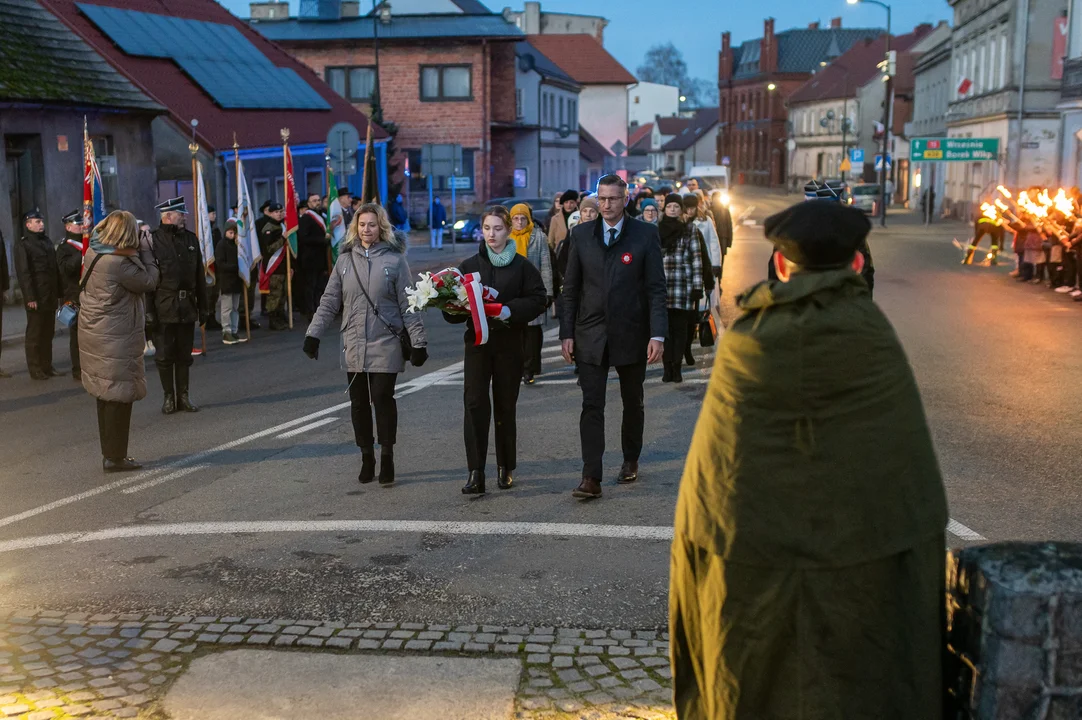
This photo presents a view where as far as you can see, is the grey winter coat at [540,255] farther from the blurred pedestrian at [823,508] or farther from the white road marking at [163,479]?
the blurred pedestrian at [823,508]

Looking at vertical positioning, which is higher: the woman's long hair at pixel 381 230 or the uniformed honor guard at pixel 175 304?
the woman's long hair at pixel 381 230

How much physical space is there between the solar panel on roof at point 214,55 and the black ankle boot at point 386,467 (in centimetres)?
2117

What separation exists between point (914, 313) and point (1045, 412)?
356 inches

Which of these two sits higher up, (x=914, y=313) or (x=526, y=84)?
(x=526, y=84)

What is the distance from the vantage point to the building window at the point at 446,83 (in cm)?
5600

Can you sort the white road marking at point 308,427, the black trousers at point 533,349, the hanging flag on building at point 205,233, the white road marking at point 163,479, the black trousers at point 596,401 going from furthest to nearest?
the hanging flag on building at point 205,233
the black trousers at point 533,349
the white road marking at point 308,427
the white road marking at point 163,479
the black trousers at point 596,401

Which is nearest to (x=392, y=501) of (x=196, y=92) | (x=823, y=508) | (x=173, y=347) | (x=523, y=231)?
(x=173, y=347)

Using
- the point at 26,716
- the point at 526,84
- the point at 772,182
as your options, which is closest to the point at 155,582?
the point at 26,716

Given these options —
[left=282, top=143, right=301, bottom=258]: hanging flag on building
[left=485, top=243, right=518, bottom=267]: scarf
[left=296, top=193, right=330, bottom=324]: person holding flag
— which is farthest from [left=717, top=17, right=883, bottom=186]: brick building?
[left=485, top=243, right=518, bottom=267]: scarf

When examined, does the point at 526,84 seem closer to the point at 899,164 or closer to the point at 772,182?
the point at 899,164

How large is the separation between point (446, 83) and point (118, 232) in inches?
1878

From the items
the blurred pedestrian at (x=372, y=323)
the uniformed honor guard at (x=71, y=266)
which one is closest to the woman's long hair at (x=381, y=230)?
the blurred pedestrian at (x=372, y=323)

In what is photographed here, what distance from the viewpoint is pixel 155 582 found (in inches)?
273

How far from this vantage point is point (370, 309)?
915 centimetres
